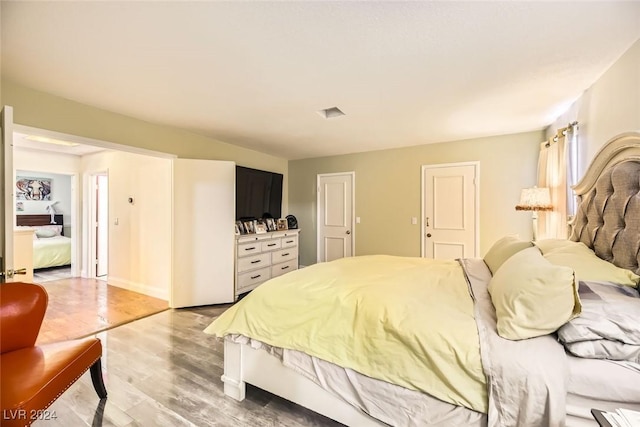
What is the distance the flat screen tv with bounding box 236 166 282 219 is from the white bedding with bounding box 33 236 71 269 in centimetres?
436

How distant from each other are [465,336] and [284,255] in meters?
3.82

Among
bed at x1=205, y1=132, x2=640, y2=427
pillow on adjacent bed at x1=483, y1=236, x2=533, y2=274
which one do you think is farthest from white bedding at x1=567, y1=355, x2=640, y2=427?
pillow on adjacent bed at x1=483, y1=236, x2=533, y2=274

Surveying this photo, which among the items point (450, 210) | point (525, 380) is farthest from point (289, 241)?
point (525, 380)

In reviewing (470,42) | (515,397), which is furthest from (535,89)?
(515,397)

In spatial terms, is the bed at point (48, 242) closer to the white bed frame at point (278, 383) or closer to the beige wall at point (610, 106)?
the white bed frame at point (278, 383)

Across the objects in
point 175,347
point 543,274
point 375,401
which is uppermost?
point 543,274

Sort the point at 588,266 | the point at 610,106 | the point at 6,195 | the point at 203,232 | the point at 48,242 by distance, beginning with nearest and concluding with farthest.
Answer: the point at 588,266 < the point at 6,195 < the point at 610,106 < the point at 203,232 < the point at 48,242

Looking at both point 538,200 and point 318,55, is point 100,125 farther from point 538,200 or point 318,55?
point 538,200

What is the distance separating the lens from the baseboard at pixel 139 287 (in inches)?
153

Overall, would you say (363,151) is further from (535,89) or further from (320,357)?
(320,357)

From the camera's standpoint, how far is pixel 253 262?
164 inches

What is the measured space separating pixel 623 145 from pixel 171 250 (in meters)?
4.37

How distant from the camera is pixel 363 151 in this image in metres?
4.80

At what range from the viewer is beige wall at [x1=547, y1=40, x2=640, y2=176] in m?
1.72
